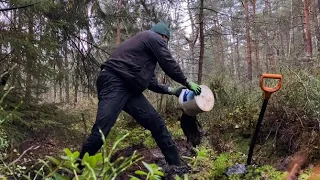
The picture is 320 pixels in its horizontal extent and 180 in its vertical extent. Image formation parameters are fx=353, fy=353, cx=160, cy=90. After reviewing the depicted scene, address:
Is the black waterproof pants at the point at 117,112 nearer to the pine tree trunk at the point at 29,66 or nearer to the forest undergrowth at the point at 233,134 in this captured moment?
the forest undergrowth at the point at 233,134

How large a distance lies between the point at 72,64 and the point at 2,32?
2.43m

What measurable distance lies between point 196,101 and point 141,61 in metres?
0.87

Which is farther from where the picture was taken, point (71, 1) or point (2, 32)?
point (71, 1)

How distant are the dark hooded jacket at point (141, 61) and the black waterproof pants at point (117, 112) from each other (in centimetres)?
11

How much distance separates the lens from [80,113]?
5777 millimetres

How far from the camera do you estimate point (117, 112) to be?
4.02m

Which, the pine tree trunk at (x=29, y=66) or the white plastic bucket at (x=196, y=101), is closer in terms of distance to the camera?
the white plastic bucket at (x=196, y=101)

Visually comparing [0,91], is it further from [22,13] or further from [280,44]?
[280,44]

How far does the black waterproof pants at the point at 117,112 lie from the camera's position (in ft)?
12.9

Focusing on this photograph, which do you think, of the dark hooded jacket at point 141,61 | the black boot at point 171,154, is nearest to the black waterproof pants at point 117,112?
the black boot at point 171,154

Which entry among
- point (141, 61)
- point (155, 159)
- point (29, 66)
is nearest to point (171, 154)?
point (155, 159)

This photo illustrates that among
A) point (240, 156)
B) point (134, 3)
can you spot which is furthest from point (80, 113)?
point (134, 3)

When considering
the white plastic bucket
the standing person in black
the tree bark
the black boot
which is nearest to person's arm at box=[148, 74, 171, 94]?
the white plastic bucket

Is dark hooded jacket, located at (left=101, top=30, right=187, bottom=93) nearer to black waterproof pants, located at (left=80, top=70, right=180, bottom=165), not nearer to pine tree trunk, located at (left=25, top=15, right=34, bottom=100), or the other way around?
black waterproof pants, located at (left=80, top=70, right=180, bottom=165)
